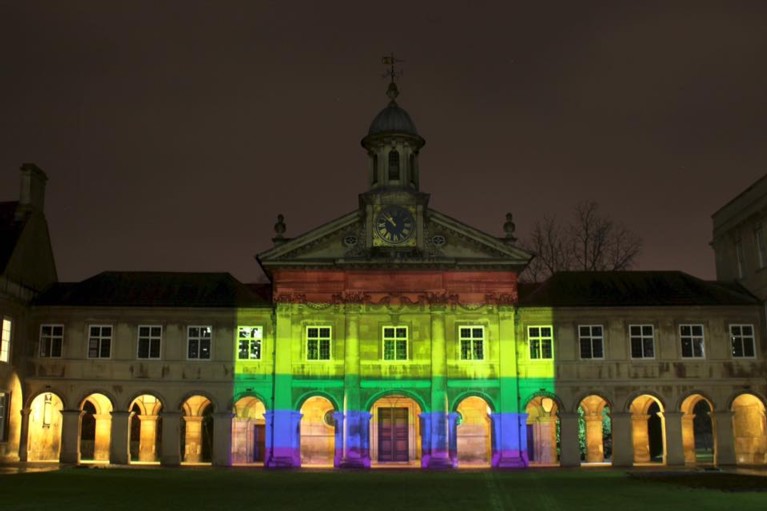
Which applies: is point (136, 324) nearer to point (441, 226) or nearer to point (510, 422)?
point (441, 226)

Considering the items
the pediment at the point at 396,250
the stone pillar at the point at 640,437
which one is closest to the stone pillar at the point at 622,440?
the stone pillar at the point at 640,437

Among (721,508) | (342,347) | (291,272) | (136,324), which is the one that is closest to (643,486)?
(721,508)

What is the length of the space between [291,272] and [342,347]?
466 cm

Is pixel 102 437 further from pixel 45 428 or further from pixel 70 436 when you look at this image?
pixel 45 428

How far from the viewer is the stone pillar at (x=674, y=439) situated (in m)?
45.8

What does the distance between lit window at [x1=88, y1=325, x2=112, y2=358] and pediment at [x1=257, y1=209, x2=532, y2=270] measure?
8875 millimetres

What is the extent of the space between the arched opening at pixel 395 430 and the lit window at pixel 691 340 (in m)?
14.2

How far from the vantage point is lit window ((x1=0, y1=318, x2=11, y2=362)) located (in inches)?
1730

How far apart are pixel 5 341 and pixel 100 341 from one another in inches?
183

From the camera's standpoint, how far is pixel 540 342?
47.3 metres

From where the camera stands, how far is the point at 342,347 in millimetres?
46562

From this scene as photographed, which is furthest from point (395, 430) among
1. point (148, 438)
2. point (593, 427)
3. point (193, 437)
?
point (148, 438)

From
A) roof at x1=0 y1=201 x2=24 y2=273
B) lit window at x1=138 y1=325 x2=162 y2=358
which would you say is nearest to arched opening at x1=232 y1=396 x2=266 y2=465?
lit window at x1=138 y1=325 x2=162 y2=358

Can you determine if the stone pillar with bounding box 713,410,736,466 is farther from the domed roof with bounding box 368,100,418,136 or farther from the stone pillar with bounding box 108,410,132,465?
the stone pillar with bounding box 108,410,132,465
